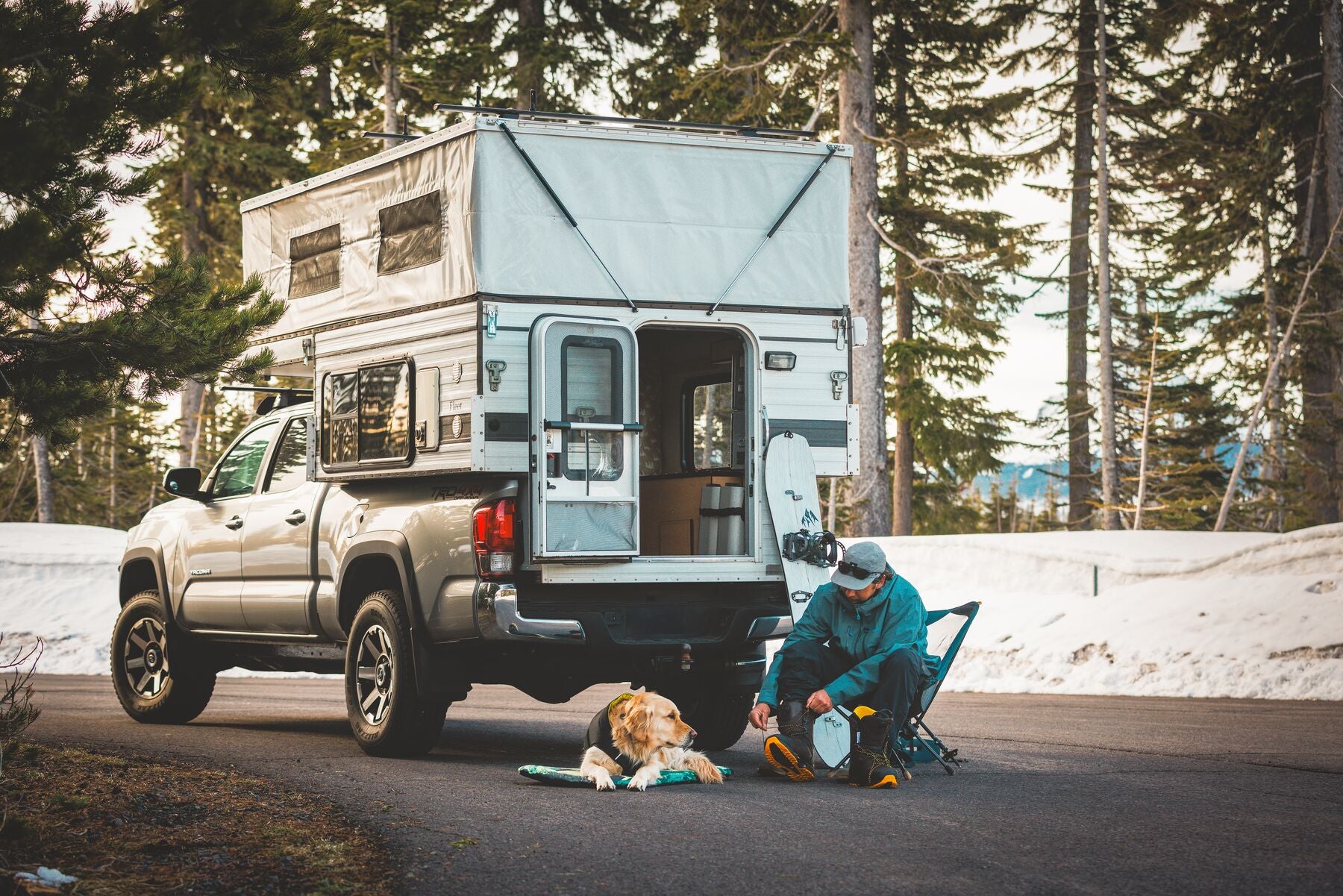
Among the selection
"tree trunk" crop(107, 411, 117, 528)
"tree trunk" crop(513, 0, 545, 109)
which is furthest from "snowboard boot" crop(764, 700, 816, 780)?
"tree trunk" crop(107, 411, 117, 528)

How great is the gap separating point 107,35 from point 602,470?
11.4ft

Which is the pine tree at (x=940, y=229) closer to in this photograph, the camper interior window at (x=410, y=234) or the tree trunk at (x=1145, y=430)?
the tree trunk at (x=1145, y=430)

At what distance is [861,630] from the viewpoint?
8.47m

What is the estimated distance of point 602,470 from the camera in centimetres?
864

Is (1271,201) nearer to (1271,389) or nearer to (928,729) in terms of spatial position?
(1271,389)

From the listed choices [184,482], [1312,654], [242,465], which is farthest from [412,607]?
[1312,654]

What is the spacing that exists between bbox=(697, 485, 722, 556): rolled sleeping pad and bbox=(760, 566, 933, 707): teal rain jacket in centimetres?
138

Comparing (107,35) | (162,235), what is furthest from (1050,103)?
(107,35)

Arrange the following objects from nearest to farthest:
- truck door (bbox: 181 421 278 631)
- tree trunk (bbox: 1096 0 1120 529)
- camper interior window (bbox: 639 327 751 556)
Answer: camper interior window (bbox: 639 327 751 556) → truck door (bbox: 181 421 278 631) → tree trunk (bbox: 1096 0 1120 529)

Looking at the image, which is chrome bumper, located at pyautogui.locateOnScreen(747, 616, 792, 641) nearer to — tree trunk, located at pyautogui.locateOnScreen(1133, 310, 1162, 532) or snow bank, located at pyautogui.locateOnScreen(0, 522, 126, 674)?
snow bank, located at pyautogui.locateOnScreen(0, 522, 126, 674)

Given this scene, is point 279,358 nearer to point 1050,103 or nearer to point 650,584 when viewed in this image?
point 650,584

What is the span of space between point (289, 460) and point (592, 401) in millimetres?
2964

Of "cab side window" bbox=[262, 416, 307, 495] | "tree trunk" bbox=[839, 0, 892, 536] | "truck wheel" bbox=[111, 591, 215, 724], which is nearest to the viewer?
"cab side window" bbox=[262, 416, 307, 495]

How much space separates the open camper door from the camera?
8406mm
